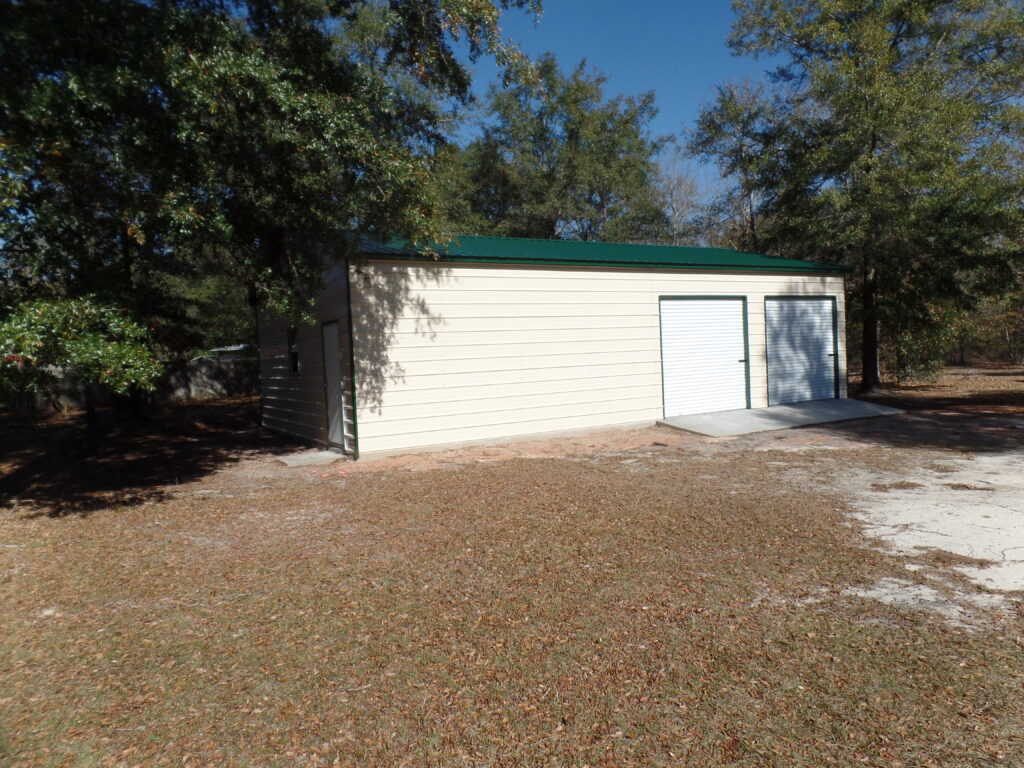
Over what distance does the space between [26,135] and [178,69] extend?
142 cm

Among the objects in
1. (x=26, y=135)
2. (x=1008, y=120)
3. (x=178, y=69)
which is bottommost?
(x=26, y=135)

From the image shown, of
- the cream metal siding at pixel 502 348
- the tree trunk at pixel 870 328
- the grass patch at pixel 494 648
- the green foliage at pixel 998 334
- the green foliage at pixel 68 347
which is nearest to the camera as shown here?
the grass patch at pixel 494 648

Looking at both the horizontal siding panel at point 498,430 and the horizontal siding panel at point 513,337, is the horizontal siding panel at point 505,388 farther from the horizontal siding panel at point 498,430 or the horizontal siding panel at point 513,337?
the horizontal siding panel at point 513,337

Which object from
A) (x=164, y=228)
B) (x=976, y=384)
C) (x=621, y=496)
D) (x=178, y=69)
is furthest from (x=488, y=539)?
(x=976, y=384)

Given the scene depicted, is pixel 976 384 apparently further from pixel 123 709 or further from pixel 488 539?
pixel 123 709

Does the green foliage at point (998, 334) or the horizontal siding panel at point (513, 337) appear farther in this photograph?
the green foliage at point (998, 334)

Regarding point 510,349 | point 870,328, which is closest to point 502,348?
point 510,349

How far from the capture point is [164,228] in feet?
21.8

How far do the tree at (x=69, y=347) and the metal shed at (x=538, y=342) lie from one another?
11.0 ft

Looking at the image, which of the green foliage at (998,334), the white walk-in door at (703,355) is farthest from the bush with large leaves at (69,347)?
the green foliage at (998,334)

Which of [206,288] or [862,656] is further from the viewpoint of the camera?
[206,288]

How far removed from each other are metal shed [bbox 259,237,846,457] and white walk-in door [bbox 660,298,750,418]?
→ 3cm

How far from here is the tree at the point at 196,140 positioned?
230 inches

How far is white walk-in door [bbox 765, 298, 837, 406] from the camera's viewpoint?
13234mm
